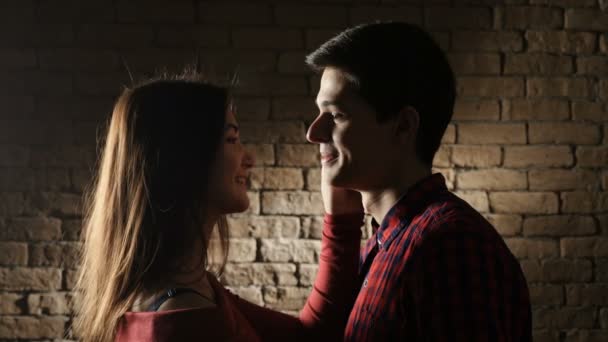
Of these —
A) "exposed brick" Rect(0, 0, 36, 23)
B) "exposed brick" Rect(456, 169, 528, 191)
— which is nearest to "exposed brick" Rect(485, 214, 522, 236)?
"exposed brick" Rect(456, 169, 528, 191)

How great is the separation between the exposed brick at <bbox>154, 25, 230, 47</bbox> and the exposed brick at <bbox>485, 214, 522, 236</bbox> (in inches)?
48.5

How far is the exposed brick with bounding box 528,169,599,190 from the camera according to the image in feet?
7.10

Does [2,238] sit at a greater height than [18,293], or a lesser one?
greater

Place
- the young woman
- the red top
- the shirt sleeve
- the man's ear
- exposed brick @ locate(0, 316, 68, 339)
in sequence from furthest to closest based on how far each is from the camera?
exposed brick @ locate(0, 316, 68, 339), the red top, the man's ear, the young woman, the shirt sleeve

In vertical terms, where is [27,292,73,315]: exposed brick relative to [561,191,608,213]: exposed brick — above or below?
below

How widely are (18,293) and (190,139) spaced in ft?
4.20

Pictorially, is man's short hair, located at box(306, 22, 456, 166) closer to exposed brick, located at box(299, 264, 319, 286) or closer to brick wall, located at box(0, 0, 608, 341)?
brick wall, located at box(0, 0, 608, 341)

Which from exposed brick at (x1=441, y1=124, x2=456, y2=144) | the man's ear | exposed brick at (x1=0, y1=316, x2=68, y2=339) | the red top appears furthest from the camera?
exposed brick at (x1=441, y1=124, x2=456, y2=144)

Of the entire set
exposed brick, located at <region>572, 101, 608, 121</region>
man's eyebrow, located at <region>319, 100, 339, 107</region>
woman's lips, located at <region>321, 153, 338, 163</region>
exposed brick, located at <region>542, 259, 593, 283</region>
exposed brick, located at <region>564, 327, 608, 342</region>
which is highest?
exposed brick, located at <region>572, 101, 608, 121</region>

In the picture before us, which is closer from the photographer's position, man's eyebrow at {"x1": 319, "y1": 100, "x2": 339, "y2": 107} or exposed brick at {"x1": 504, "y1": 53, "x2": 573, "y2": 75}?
man's eyebrow at {"x1": 319, "y1": 100, "x2": 339, "y2": 107}

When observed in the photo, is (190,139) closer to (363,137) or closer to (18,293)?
(363,137)

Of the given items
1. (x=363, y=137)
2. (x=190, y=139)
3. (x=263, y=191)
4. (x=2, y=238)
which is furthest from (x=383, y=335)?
(x=2, y=238)

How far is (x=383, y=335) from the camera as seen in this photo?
40.2 inches

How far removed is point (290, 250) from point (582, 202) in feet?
3.79
